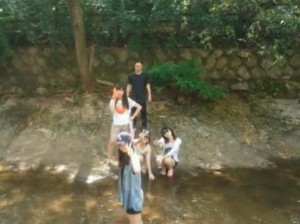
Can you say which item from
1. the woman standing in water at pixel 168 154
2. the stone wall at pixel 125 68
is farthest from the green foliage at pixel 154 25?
the woman standing in water at pixel 168 154

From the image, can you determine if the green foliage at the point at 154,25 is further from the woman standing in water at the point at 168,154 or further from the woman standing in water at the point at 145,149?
the woman standing in water at the point at 145,149

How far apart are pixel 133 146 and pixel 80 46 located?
376 centimetres

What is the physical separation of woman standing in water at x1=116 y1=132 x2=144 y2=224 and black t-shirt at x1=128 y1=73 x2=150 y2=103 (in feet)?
11.5

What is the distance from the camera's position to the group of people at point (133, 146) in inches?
216

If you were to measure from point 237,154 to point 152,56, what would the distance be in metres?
3.28

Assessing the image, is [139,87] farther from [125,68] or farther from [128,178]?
[128,178]

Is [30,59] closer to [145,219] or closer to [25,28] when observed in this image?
[25,28]

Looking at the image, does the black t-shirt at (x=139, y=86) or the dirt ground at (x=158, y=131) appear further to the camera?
the black t-shirt at (x=139, y=86)

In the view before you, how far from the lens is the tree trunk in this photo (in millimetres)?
10016

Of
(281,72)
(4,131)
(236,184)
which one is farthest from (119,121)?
(281,72)

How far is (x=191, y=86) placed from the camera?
9945mm

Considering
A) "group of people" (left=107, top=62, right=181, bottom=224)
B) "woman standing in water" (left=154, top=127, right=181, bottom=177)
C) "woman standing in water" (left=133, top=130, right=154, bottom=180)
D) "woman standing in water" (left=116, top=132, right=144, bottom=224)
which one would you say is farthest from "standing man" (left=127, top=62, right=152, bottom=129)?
"woman standing in water" (left=116, top=132, right=144, bottom=224)

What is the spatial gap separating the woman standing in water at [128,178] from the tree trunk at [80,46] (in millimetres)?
5148

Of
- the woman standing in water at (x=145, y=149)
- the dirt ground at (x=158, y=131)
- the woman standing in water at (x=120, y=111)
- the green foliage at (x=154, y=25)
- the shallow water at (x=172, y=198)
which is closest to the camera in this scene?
the shallow water at (x=172, y=198)
